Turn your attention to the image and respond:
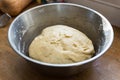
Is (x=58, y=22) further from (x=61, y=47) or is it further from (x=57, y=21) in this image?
(x=61, y=47)

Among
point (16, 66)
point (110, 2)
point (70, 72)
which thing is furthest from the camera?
point (110, 2)

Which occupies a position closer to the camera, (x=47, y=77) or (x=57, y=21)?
(x=47, y=77)

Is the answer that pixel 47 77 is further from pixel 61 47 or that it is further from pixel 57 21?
pixel 57 21

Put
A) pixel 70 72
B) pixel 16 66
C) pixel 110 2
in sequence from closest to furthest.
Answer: pixel 70 72 → pixel 16 66 → pixel 110 2

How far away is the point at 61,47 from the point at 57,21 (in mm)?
171

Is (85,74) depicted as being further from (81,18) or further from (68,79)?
(81,18)

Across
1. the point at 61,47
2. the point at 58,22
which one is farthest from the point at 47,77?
the point at 58,22

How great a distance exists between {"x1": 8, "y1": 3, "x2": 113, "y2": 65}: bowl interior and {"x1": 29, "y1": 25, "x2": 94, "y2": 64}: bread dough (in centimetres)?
5

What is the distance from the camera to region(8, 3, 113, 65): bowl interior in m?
0.73

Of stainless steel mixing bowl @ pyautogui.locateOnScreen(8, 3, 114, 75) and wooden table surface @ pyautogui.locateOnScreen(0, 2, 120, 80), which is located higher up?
stainless steel mixing bowl @ pyautogui.locateOnScreen(8, 3, 114, 75)

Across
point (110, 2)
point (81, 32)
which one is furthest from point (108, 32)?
point (110, 2)

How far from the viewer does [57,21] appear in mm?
811

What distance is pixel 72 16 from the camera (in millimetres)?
798

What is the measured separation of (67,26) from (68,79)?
0.22 m
